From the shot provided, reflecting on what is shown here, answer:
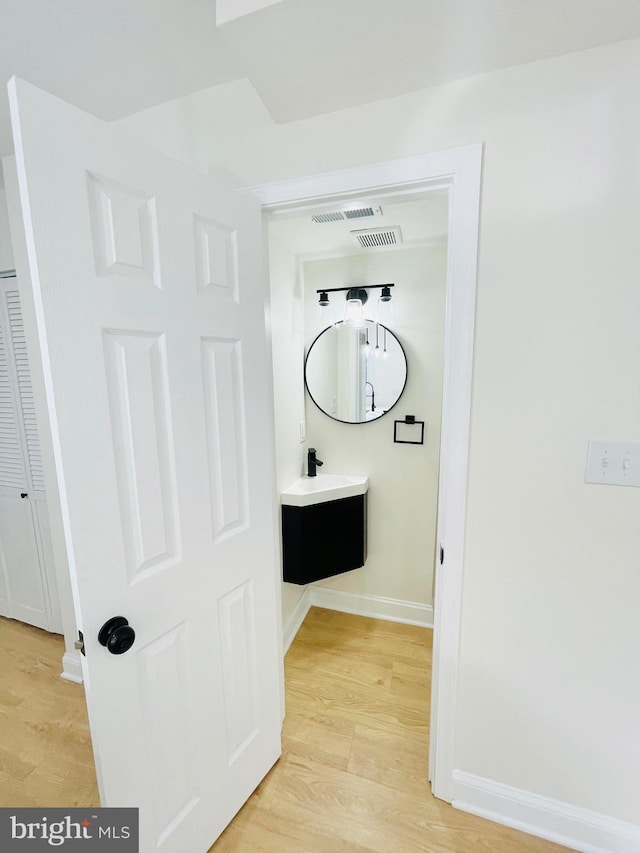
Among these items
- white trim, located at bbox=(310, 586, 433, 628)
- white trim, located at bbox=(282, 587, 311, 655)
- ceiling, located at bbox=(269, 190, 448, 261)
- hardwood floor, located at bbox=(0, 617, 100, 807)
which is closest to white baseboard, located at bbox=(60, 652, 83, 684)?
hardwood floor, located at bbox=(0, 617, 100, 807)

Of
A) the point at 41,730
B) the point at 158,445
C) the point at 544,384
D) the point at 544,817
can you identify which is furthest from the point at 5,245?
the point at 544,817

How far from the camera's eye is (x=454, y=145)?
0.97 meters

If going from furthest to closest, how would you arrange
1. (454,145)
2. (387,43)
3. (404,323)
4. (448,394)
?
(404,323)
(448,394)
(454,145)
(387,43)

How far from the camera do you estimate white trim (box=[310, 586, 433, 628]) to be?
7.16ft

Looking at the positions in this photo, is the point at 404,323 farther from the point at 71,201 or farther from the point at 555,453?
the point at 71,201

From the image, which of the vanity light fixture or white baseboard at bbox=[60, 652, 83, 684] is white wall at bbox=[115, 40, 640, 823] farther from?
white baseboard at bbox=[60, 652, 83, 684]

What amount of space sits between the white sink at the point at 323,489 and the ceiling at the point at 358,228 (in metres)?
1.32

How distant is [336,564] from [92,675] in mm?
1446

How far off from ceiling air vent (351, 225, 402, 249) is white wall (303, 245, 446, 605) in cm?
Answer: 10

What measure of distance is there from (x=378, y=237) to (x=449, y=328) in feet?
3.37

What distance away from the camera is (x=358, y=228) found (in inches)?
67.3

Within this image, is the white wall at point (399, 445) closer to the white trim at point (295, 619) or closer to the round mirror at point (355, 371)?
the round mirror at point (355, 371)

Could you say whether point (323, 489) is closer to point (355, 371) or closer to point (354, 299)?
point (355, 371)

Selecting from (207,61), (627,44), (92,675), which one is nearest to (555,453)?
(627,44)
